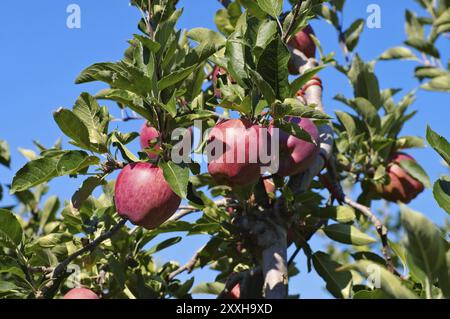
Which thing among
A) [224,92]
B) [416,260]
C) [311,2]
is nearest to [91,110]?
[224,92]

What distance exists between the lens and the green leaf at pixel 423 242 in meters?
0.90

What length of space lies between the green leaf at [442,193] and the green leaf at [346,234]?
24.5 inches

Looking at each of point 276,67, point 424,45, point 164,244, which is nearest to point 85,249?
point 164,244

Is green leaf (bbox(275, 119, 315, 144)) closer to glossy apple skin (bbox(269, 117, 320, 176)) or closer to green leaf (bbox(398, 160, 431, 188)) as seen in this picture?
glossy apple skin (bbox(269, 117, 320, 176))

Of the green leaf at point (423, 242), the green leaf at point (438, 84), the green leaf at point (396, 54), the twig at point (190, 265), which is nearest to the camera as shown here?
the green leaf at point (423, 242)

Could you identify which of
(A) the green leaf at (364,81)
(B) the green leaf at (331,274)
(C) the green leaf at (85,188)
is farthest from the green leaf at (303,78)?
(A) the green leaf at (364,81)

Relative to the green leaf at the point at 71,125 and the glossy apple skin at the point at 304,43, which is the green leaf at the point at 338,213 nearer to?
the glossy apple skin at the point at 304,43

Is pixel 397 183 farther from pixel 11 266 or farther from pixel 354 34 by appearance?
pixel 11 266

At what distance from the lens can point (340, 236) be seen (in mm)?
2088

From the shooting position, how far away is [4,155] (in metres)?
2.99

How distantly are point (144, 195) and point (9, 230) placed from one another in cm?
50

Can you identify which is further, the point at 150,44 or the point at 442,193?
the point at 150,44

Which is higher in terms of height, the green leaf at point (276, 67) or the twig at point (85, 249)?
the green leaf at point (276, 67)
